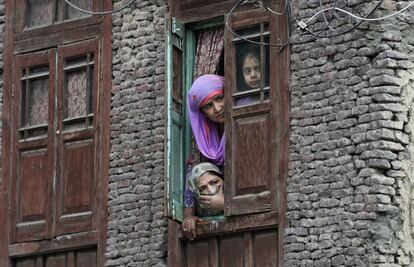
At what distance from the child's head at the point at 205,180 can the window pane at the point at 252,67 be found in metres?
0.75

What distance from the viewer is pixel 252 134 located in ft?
79.0

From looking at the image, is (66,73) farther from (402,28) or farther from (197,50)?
(402,28)

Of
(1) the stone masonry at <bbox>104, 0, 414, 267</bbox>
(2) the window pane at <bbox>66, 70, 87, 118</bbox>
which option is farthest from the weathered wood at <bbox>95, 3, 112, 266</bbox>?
(1) the stone masonry at <bbox>104, 0, 414, 267</bbox>

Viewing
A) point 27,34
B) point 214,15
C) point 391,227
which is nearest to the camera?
point 391,227

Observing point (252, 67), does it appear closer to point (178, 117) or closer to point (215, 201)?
point (178, 117)

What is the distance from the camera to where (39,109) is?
26.2 m

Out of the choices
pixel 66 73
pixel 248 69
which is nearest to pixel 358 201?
pixel 248 69

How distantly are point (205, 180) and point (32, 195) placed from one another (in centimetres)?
256

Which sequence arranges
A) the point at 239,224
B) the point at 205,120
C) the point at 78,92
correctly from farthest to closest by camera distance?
1. the point at 78,92
2. the point at 205,120
3. the point at 239,224

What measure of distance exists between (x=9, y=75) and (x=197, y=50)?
2554mm

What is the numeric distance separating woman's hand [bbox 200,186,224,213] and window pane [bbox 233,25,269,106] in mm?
974

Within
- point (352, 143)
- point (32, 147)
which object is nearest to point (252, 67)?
point (352, 143)

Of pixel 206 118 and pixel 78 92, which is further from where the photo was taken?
pixel 78 92

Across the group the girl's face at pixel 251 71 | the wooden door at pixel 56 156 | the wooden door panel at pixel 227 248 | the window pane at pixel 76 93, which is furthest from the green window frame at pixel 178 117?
the window pane at pixel 76 93
